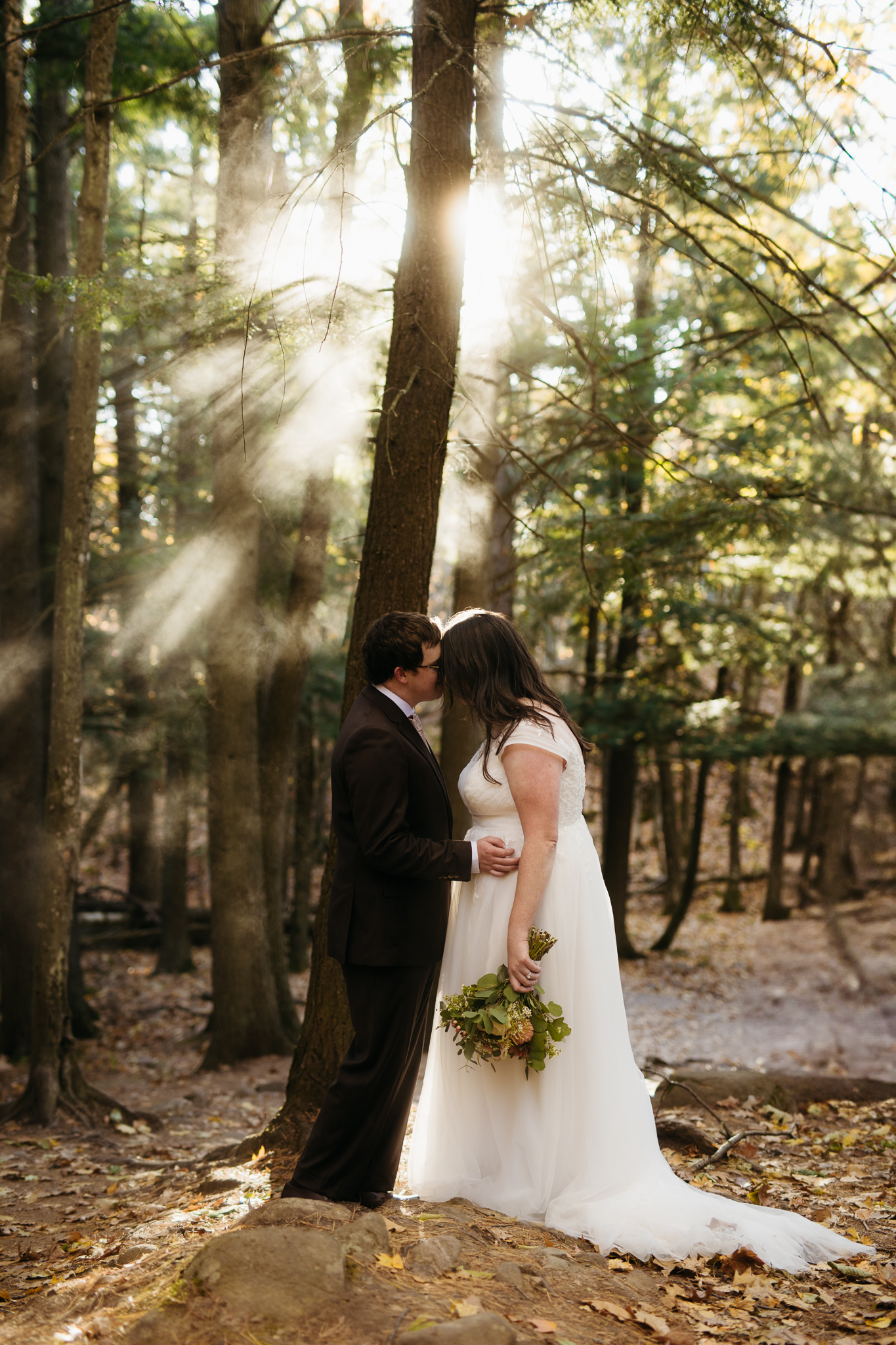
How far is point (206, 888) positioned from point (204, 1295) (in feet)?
64.8

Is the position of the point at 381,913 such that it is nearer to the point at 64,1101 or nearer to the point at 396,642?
the point at 396,642

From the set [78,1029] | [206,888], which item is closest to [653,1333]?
[78,1029]

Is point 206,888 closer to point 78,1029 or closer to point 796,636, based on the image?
point 78,1029

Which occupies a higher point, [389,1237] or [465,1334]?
[465,1334]

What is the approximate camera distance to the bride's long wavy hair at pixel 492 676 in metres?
3.71

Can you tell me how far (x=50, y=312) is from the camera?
35.6 feet

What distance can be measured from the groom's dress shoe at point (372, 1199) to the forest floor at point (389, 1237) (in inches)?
3.9

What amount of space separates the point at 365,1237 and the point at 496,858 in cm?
138

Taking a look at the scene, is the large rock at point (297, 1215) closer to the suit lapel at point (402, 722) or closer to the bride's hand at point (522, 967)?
the bride's hand at point (522, 967)

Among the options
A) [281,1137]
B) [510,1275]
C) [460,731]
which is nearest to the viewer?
[510,1275]

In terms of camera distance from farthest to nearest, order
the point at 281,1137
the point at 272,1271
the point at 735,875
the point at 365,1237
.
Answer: the point at 735,875 → the point at 281,1137 → the point at 365,1237 → the point at 272,1271

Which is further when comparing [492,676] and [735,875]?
[735,875]

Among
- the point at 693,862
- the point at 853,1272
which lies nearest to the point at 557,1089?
the point at 853,1272

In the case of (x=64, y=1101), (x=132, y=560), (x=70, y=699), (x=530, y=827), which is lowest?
(x=64, y=1101)
